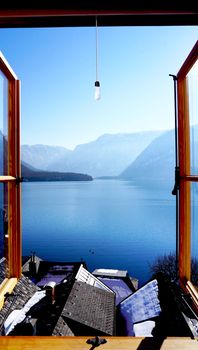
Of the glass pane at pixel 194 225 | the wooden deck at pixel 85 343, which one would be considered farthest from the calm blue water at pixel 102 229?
the wooden deck at pixel 85 343

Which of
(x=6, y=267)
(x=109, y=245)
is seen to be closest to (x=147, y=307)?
(x=6, y=267)

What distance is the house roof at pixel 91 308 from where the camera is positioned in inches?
68.4

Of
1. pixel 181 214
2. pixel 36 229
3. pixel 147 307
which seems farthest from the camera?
pixel 36 229

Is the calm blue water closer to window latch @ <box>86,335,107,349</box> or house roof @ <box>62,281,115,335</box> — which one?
house roof @ <box>62,281,115,335</box>

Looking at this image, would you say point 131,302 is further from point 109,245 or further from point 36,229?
point 36,229

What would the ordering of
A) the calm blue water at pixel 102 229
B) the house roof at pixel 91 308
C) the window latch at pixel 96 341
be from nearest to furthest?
1. the window latch at pixel 96 341
2. the house roof at pixel 91 308
3. the calm blue water at pixel 102 229

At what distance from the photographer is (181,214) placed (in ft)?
7.37

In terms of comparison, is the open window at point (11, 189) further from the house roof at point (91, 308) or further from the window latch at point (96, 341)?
the window latch at point (96, 341)

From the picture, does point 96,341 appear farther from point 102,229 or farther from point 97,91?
point 102,229

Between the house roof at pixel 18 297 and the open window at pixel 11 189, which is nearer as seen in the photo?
the house roof at pixel 18 297

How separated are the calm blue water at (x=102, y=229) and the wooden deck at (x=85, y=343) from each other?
106ft
